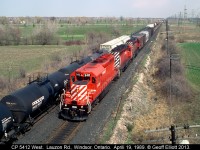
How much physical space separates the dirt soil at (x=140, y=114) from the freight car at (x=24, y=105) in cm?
579

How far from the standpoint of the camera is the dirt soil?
856 inches

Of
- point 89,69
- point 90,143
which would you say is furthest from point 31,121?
point 89,69

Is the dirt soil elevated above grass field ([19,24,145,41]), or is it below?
below

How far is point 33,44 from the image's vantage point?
96.3m

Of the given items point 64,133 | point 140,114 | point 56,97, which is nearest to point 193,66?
point 140,114

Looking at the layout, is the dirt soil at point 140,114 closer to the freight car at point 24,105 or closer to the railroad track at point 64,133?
the railroad track at point 64,133

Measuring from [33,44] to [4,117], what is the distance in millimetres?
81070

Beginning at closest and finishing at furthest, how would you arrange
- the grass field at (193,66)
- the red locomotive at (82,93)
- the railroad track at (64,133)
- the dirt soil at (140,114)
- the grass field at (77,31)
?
the railroad track at (64,133) → the dirt soil at (140,114) → the red locomotive at (82,93) → the grass field at (193,66) → the grass field at (77,31)

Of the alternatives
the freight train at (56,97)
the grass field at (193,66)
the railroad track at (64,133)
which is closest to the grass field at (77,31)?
the grass field at (193,66)

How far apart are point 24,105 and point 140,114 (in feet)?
41.2

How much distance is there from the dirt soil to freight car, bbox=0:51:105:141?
579 cm

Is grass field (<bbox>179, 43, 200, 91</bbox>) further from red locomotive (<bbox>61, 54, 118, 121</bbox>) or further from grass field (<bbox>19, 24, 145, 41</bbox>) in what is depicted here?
grass field (<bbox>19, 24, 145, 41</bbox>)

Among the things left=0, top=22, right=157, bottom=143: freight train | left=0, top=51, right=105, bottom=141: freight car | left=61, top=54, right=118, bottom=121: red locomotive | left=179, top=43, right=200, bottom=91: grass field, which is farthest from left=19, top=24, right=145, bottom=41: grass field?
left=0, top=51, right=105, bottom=141: freight car

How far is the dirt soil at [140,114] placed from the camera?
21.8 m
